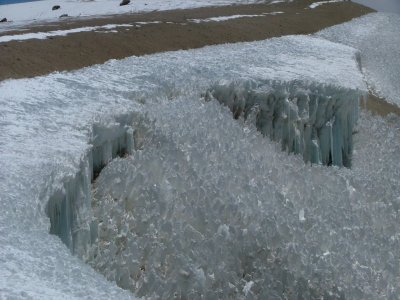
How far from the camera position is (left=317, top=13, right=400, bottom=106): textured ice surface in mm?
26625

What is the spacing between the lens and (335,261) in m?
9.54

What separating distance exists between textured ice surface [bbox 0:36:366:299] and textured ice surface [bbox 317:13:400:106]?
8.53m

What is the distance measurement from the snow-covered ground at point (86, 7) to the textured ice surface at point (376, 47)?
1324 centimetres

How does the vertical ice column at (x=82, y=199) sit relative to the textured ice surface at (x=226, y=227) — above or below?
above

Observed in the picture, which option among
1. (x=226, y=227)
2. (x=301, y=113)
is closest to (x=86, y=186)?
(x=226, y=227)

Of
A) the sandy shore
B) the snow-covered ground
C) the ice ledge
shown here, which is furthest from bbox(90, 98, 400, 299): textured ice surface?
the snow-covered ground

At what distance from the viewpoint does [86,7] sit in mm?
49875

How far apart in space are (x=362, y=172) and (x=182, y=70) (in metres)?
5.02

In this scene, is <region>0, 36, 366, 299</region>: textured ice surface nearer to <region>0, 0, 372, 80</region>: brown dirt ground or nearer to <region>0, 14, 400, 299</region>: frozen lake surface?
<region>0, 14, 400, 299</region>: frozen lake surface

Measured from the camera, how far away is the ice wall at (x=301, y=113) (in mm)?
15224

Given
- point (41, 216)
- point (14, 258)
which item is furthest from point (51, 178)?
point (14, 258)

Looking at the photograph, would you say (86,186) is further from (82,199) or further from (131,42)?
(131,42)

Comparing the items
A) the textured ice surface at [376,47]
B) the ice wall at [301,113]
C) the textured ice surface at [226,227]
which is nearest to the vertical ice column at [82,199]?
the textured ice surface at [226,227]

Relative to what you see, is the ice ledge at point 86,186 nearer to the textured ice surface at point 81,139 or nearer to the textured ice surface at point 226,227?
the textured ice surface at point 81,139
